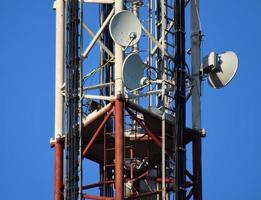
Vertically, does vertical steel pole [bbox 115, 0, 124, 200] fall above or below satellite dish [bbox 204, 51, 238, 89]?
below

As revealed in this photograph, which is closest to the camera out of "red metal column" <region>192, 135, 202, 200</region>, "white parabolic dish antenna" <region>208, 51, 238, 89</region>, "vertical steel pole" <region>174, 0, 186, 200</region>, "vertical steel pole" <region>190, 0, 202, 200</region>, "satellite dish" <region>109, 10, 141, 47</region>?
"vertical steel pole" <region>174, 0, 186, 200</region>

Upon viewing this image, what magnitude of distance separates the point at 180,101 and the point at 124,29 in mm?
3727

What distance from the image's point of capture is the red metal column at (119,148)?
70.4 metres

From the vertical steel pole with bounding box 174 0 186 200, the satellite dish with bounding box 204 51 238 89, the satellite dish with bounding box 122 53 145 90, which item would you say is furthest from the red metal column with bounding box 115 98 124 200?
the satellite dish with bounding box 204 51 238 89

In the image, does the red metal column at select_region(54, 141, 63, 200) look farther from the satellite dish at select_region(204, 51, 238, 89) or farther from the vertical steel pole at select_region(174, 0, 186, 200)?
the satellite dish at select_region(204, 51, 238, 89)

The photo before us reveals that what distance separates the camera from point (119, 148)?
232ft

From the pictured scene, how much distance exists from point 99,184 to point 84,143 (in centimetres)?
207

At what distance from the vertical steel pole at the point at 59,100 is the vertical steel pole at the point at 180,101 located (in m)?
5.63

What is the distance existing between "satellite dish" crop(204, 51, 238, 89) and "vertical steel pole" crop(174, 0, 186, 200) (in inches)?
157

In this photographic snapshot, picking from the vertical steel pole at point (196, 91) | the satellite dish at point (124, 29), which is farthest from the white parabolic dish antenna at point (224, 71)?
the satellite dish at point (124, 29)

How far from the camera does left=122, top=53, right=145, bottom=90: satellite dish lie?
235 feet

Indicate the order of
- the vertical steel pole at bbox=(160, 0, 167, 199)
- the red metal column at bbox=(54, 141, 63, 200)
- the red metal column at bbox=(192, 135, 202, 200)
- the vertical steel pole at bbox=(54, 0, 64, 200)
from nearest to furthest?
1. the vertical steel pole at bbox=(160, 0, 167, 199)
2. the red metal column at bbox=(54, 141, 63, 200)
3. the vertical steel pole at bbox=(54, 0, 64, 200)
4. the red metal column at bbox=(192, 135, 202, 200)

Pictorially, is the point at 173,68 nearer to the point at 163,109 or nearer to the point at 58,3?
the point at 163,109

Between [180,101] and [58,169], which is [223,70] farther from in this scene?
[58,169]
